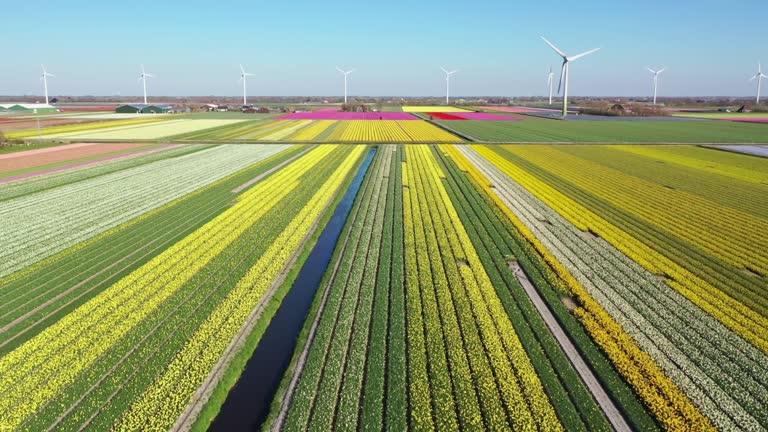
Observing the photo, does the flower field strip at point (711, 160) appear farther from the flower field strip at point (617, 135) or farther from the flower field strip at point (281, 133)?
the flower field strip at point (281, 133)

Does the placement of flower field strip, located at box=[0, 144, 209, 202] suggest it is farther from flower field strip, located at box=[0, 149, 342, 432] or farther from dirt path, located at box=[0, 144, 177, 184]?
flower field strip, located at box=[0, 149, 342, 432]

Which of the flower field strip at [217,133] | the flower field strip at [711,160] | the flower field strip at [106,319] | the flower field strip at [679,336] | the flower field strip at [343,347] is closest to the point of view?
the flower field strip at [343,347]

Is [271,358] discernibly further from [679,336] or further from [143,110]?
[143,110]

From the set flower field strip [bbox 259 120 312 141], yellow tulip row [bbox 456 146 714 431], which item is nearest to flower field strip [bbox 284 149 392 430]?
yellow tulip row [bbox 456 146 714 431]

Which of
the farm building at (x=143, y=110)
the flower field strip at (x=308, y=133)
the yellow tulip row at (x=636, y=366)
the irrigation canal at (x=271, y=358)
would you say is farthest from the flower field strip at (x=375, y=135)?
the farm building at (x=143, y=110)

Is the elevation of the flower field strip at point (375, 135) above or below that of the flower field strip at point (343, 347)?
above
